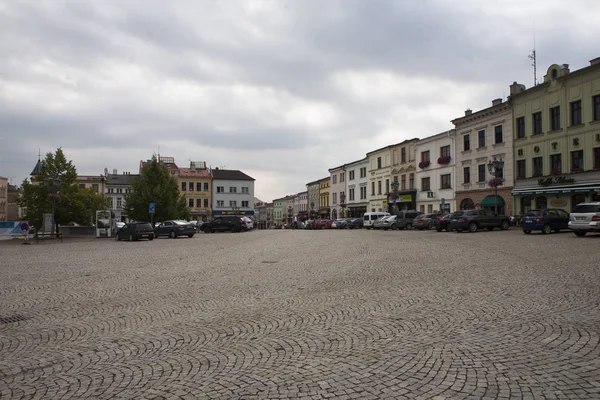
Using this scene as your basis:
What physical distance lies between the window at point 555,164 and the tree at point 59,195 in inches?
1518

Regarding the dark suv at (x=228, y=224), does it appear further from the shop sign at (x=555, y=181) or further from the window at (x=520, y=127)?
the shop sign at (x=555, y=181)

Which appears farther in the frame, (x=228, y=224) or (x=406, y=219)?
(x=228, y=224)

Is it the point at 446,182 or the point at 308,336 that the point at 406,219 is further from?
the point at 308,336

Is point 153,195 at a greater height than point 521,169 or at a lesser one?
lesser

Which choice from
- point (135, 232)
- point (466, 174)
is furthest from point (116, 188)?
point (466, 174)

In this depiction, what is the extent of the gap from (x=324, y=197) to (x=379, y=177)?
1080 inches

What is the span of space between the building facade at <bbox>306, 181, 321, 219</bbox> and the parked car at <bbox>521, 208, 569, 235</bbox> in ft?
226

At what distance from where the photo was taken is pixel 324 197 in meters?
92.2

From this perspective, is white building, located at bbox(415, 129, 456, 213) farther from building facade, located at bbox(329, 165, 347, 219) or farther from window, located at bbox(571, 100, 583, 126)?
Result: building facade, located at bbox(329, 165, 347, 219)

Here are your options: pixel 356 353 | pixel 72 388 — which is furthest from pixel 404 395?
pixel 72 388

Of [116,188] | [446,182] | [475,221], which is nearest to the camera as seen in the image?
[475,221]

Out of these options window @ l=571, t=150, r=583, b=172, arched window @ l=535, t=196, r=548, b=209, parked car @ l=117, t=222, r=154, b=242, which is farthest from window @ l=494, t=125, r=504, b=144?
parked car @ l=117, t=222, r=154, b=242

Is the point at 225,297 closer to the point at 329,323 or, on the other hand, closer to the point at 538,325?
the point at 329,323

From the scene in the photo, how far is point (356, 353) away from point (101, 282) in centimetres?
795
